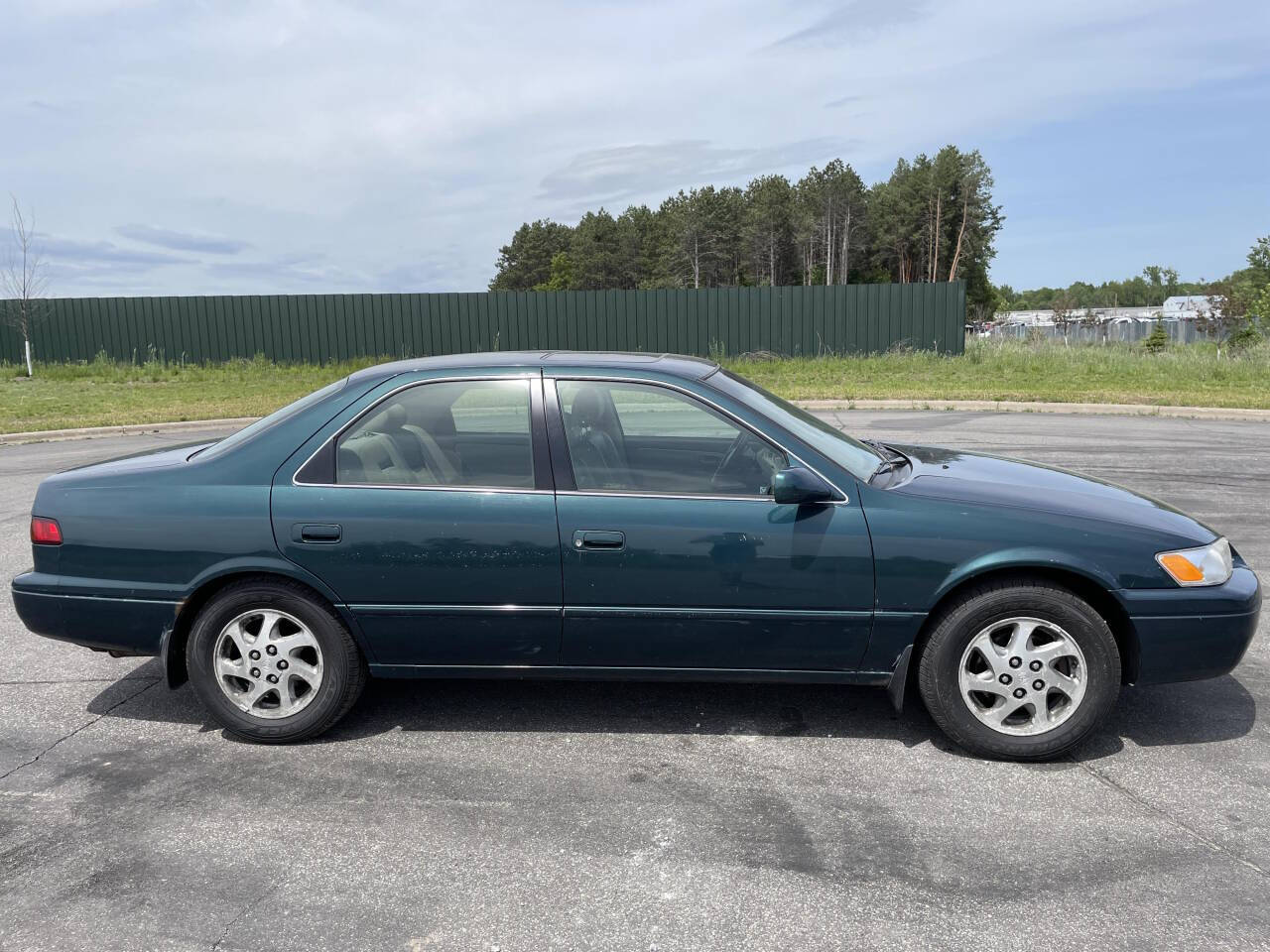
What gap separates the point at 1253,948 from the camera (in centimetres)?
264

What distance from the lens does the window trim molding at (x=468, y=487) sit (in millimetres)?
3930

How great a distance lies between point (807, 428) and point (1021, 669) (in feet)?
4.31

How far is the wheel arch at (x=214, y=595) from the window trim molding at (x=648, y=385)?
3.31ft

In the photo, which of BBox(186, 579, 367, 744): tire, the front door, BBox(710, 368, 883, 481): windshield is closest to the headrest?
the front door

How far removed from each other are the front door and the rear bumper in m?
1.68

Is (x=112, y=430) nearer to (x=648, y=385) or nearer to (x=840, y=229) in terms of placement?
(x=648, y=385)

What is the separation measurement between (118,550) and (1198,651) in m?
4.26

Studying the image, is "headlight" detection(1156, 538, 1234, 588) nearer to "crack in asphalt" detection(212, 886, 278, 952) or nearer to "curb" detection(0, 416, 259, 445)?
"crack in asphalt" detection(212, 886, 278, 952)

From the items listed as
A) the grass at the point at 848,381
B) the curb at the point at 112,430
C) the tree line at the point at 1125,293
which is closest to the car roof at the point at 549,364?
the curb at the point at 112,430

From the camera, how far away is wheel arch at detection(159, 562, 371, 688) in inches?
154

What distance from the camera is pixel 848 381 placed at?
72.1ft

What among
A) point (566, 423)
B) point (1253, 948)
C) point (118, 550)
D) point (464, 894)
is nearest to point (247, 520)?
point (118, 550)

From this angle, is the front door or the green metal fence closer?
the front door

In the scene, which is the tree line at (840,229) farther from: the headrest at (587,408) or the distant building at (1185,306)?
the headrest at (587,408)
